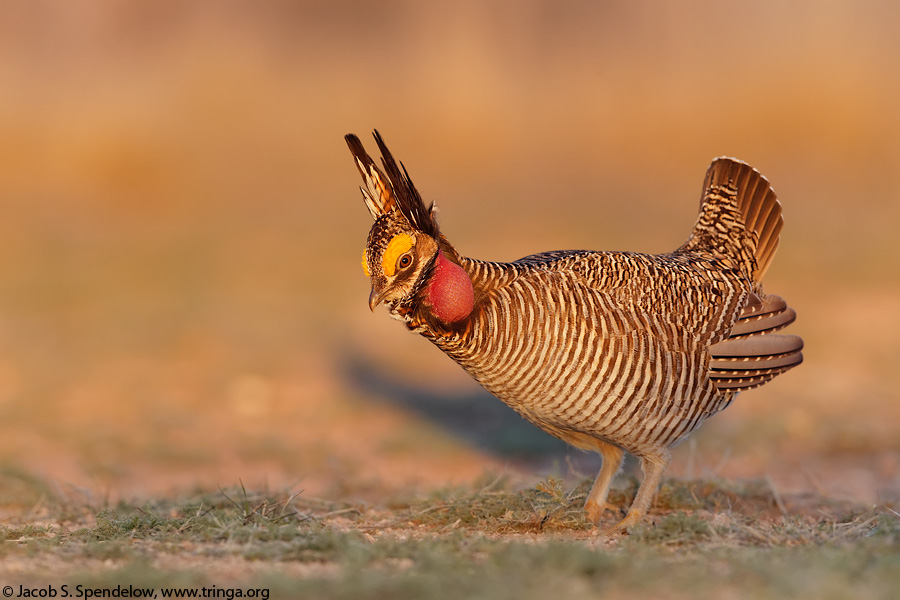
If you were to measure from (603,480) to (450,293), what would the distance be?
1.31 m

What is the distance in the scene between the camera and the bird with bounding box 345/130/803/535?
4.34 meters

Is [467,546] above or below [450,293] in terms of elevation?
below

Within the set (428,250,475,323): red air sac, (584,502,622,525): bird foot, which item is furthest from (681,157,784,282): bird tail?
(428,250,475,323): red air sac

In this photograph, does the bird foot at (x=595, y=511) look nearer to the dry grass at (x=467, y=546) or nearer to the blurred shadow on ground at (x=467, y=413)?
the dry grass at (x=467, y=546)

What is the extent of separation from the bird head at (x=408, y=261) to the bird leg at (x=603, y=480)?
115 cm

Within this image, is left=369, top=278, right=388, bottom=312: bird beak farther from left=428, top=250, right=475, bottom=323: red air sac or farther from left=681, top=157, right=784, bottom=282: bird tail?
left=681, top=157, right=784, bottom=282: bird tail

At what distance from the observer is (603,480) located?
4930 millimetres

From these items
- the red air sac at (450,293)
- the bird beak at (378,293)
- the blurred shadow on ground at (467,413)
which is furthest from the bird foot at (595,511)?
the blurred shadow on ground at (467,413)

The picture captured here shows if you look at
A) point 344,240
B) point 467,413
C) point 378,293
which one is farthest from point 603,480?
point 344,240

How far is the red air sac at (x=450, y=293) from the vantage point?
435 centimetres

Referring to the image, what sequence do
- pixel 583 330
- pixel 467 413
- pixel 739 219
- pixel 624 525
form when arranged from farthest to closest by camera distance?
pixel 467 413
pixel 739 219
pixel 624 525
pixel 583 330

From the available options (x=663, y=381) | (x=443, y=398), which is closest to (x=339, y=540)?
(x=663, y=381)

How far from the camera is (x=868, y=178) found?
19000mm

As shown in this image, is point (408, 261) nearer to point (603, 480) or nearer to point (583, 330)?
point (583, 330)
